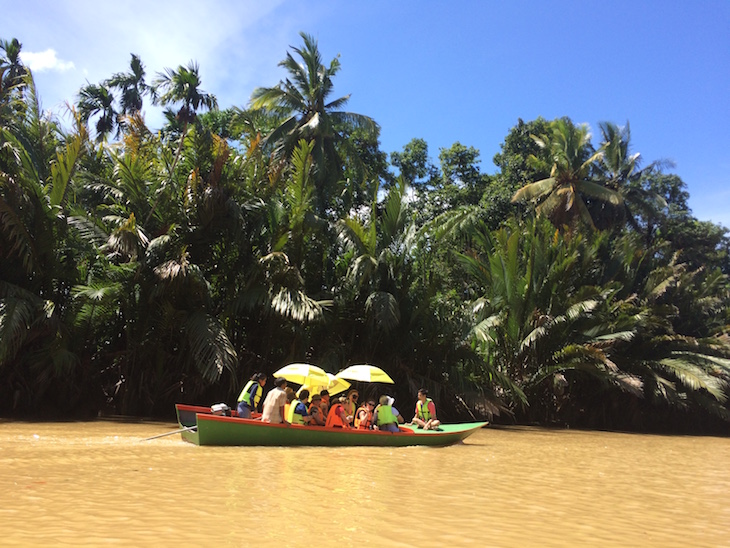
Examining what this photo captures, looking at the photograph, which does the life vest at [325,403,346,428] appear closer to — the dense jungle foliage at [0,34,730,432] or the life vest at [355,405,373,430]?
the life vest at [355,405,373,430]

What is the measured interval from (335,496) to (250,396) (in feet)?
18.2

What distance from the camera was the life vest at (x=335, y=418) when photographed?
11.1m

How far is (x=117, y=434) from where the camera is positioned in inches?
445

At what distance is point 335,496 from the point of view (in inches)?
253

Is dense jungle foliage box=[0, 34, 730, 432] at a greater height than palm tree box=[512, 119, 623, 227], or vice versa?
palm tree box=[512, 119, 623, 227]

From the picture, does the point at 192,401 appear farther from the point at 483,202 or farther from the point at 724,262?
the point at 724,262

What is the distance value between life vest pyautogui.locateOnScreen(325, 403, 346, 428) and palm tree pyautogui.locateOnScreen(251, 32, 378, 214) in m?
13.5

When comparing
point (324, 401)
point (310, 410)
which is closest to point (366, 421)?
point (324, 401)

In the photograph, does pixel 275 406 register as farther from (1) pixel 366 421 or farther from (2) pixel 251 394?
(1) pixel 366 421

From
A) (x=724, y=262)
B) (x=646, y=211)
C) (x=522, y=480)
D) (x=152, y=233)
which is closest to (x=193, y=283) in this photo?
(x=152, y=233)

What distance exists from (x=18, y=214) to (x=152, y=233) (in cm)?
289

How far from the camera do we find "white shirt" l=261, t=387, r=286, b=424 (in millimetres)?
10859

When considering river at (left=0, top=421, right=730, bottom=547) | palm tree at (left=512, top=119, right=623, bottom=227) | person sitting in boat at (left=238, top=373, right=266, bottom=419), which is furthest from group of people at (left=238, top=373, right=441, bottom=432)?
palm tree at (left=512, top=119, right=623, bottom=227)

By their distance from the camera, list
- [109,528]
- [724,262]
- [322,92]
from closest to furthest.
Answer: [109,528] → [322,92] → [724,262]
